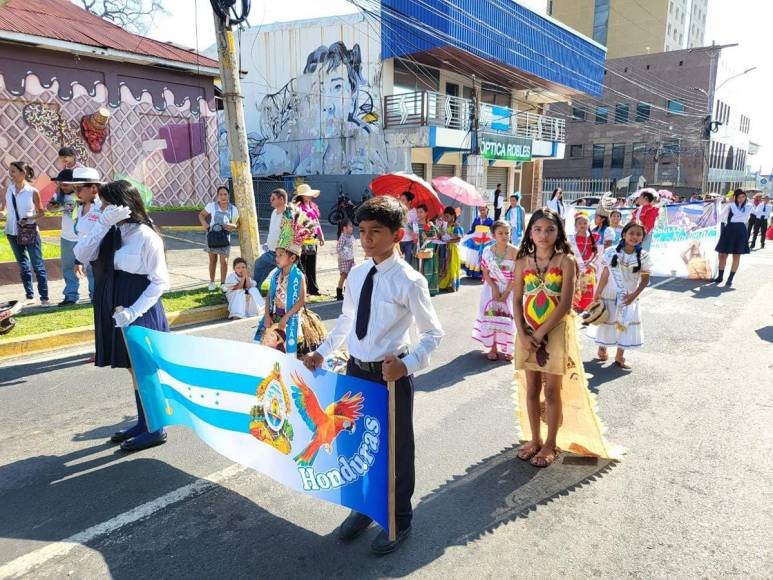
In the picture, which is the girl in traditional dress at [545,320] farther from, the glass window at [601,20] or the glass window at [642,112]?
the glass window at [601,20]

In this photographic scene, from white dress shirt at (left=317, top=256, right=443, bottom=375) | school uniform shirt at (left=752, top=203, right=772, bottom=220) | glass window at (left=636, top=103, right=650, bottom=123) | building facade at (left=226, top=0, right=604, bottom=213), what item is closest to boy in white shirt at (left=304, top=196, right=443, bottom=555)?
white dress shirt at (left=317, top=256, right=443, bottom=375)

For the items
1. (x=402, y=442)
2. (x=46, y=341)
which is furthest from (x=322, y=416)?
(x=46, y=341)

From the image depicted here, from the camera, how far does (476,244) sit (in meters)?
11.7

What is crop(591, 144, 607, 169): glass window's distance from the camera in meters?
54.3

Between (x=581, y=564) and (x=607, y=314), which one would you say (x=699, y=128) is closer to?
(x=607, y=314)

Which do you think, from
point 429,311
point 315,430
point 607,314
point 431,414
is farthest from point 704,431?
point 315,430

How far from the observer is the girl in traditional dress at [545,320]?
152 inches

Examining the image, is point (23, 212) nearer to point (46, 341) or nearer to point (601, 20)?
point (46, 341)

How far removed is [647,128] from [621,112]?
3485mm

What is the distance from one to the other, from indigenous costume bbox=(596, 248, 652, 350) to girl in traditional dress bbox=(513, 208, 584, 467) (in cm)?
256

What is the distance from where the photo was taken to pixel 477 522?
3.36m

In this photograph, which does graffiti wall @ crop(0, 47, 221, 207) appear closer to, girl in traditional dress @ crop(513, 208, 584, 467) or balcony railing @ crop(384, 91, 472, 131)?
balcony railing @ crop(384, 91, 472, 131)

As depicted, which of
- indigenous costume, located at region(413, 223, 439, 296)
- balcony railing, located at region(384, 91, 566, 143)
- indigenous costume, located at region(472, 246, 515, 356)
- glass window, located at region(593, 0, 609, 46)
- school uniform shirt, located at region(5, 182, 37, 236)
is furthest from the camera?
glass window, located at region(593, 0, 609, 46)

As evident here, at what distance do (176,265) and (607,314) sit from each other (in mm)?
9457
